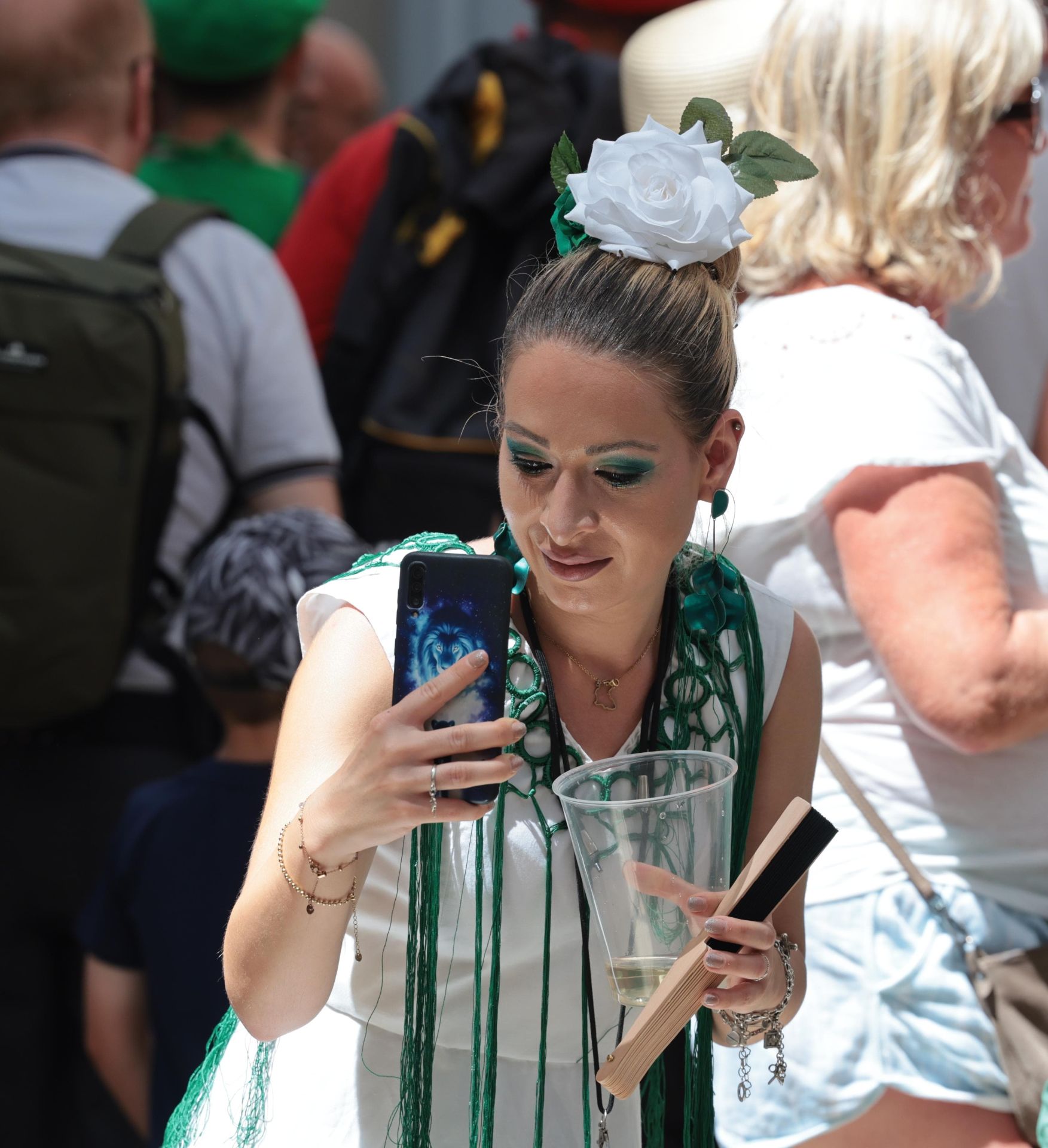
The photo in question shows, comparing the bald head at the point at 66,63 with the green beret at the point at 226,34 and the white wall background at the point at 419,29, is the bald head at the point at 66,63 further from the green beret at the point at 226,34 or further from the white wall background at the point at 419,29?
the white wall background at the point at 419,29

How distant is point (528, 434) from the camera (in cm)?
157

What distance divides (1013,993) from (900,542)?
58 cm

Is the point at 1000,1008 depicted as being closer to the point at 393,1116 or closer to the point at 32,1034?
the point at 393,1116

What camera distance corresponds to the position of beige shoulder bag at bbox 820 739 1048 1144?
195 centimetres

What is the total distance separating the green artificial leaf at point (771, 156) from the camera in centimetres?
166

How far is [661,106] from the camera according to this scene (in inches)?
108

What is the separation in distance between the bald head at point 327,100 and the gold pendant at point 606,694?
4310mm

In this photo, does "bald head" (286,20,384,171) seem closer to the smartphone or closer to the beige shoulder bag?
the beige shoulder bag

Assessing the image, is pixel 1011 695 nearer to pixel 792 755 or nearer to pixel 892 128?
pixel 792 755

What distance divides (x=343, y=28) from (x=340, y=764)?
6.26m

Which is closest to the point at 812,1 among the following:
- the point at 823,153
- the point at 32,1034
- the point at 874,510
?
the point at 823,153

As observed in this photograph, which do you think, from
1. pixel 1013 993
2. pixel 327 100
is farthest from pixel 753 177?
pixel 327 100

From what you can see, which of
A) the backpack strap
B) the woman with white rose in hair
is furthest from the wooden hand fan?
the backpack strap

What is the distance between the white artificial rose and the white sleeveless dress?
1.42ft
